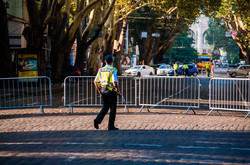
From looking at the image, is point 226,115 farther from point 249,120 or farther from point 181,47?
point 181,47

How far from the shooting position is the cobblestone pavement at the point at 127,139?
6.00m

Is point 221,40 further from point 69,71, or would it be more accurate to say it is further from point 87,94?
point 87,94

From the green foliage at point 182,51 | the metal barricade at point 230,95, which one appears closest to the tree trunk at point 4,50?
the metal barricade at point 230,95

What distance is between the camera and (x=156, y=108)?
44.3 ft

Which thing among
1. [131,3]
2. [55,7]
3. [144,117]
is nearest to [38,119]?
[144,117]

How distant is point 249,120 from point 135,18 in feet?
126

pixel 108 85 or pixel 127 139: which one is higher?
pixel 108 85

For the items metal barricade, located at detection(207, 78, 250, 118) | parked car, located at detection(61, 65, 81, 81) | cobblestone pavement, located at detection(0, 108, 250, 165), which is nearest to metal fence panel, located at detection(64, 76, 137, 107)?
cobblestone pavement, located at detection(0, 108, 250, 165)

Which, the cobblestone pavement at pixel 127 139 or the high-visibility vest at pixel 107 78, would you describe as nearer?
the cobblestone pavement at pixel 127 139

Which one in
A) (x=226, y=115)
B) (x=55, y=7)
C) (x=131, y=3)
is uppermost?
(x=131, y=3)

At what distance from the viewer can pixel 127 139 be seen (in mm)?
7652

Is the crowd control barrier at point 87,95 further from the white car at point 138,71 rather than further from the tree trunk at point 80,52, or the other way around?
the white car at point 138,71

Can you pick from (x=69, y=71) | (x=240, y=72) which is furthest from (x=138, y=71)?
(x=69, y=71)

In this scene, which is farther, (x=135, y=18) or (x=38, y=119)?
(x=135, y=18)
